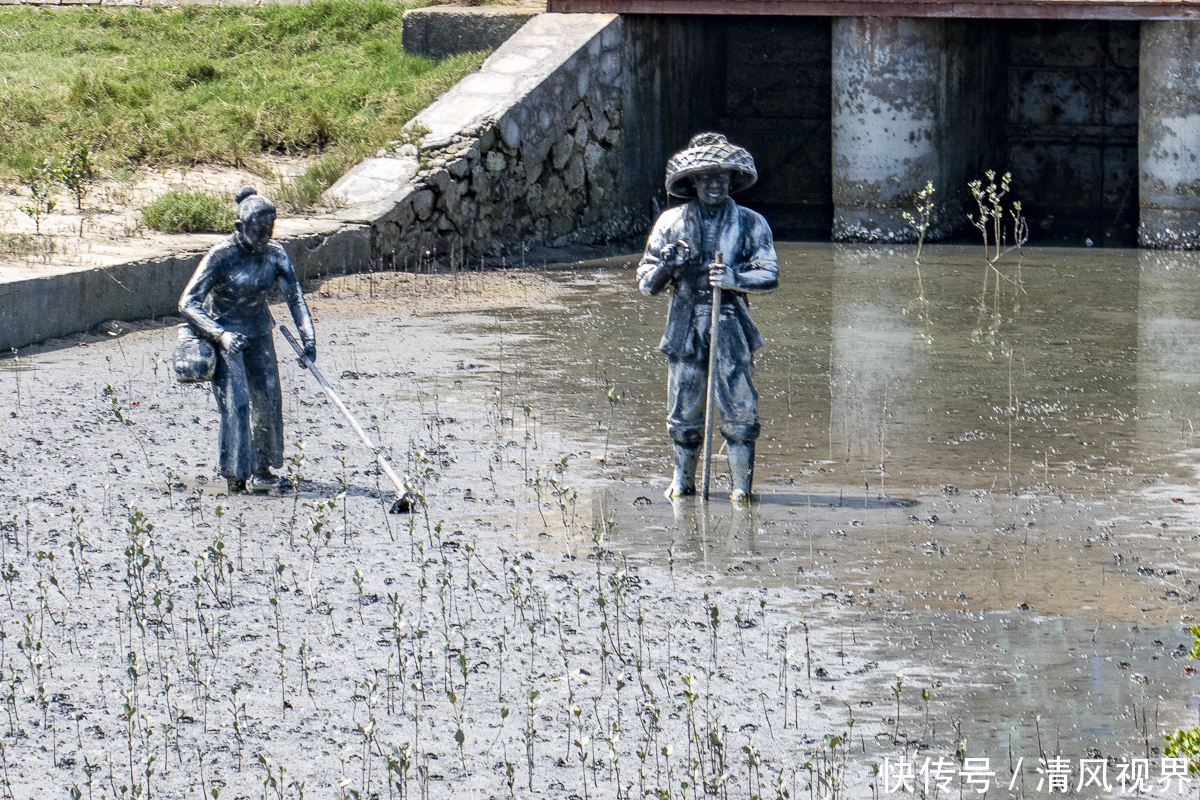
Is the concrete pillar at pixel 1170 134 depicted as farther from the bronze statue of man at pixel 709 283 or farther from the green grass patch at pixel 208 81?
the bronze statue of man at pixel 709 283

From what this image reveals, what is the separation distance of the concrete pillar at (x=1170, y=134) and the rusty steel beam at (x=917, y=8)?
29cm

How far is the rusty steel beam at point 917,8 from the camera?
14.3 meters

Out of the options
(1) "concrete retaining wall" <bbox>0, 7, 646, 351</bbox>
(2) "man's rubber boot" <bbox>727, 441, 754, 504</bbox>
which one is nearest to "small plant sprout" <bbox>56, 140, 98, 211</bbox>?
(1) "concrete retaining wall" <bbox>0, 7, 646, 351</bbox>

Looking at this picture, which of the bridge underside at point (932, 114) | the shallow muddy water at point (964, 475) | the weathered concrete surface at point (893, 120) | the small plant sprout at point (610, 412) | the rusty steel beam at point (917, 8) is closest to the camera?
the shallow muddy water at point (964, 475)

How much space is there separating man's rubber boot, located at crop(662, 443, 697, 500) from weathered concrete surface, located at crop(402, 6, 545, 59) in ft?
32.3

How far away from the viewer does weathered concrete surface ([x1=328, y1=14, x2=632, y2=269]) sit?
13562 mm

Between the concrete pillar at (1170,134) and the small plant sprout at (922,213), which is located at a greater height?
the concrete pillar at (1170,134)

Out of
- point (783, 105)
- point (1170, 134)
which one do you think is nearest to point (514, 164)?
point (783, 105)

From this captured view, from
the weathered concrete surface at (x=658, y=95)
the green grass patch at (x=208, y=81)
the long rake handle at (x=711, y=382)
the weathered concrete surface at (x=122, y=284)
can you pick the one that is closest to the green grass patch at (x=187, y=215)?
the weathered concrete surface at (x=122, y=284)

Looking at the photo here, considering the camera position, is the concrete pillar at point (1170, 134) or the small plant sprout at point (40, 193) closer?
the small plant sprout at point (40, 193)

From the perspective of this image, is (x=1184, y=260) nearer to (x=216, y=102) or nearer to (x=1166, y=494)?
(x=1166, y=494)

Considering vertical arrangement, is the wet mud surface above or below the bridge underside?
below

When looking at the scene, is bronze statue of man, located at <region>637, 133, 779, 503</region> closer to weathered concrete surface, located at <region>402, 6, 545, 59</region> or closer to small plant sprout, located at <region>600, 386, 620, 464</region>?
small plant sprout, located at <region>600, 386, 620, 464</region>

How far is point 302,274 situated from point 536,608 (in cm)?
721
